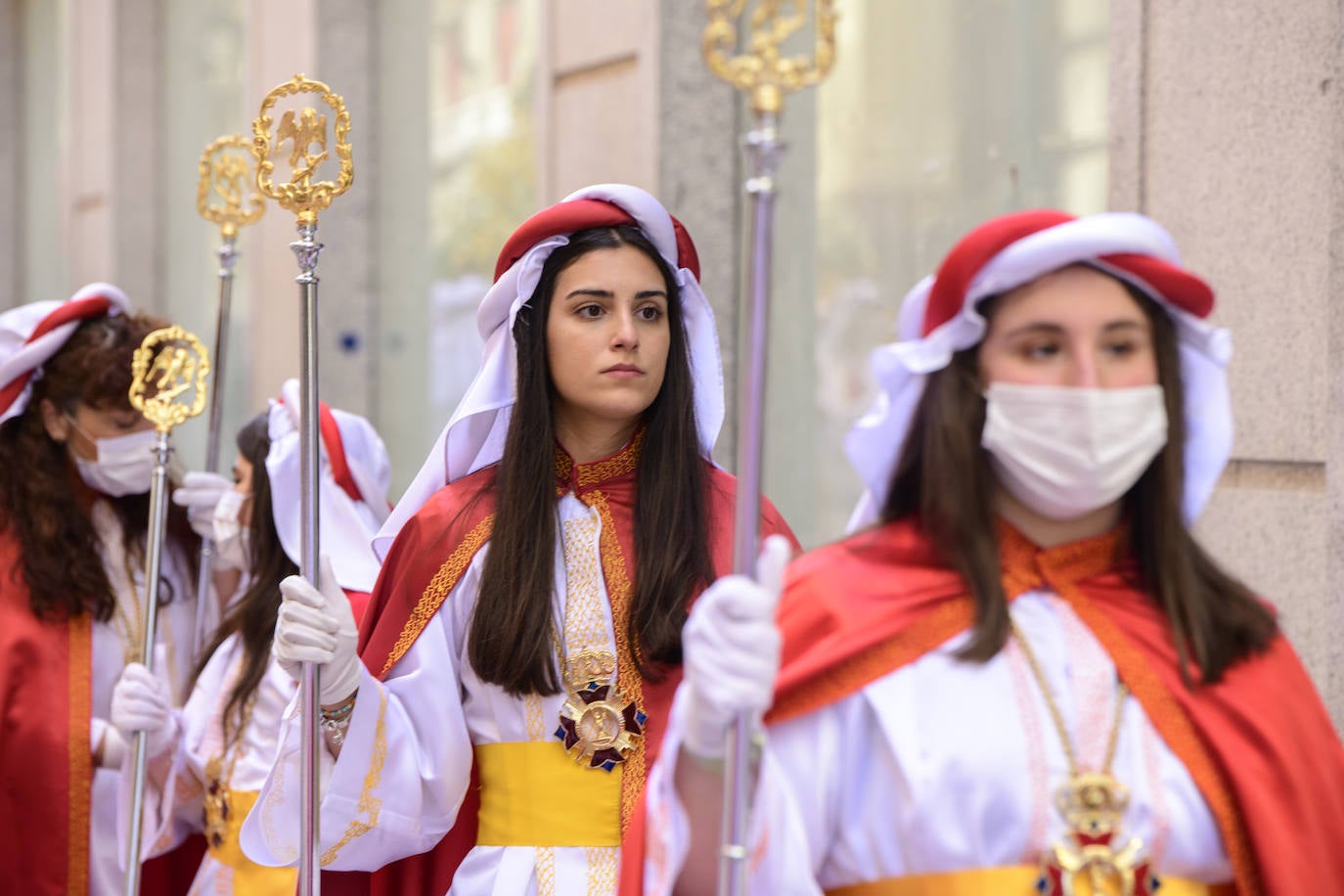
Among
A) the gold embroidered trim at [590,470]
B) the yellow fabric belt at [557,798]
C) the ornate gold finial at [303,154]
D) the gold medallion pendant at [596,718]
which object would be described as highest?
the ornate gold finial at [303,154]

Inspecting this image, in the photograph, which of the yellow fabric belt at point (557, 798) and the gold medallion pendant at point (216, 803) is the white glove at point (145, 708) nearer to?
the gold medallion pendant at point (216, 803)

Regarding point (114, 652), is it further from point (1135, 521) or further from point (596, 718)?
point (1135, 521)

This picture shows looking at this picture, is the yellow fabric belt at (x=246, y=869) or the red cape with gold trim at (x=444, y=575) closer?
the red cape with gold trim at (x=444, y=575)

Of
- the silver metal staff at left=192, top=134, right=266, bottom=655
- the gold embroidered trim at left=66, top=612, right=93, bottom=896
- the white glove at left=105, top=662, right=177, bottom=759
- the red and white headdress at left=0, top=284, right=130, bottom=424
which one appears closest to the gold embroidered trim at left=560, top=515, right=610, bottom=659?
the white glove at left=105, top=662, right=177, bottom=759

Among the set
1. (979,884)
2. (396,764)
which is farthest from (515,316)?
(979,884)

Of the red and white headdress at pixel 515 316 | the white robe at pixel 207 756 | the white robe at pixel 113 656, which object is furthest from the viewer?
the white robe at pixel 113 656

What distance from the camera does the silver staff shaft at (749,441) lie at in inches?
92.0

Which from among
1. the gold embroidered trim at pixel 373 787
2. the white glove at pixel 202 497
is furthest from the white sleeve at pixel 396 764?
the white glove at pixel 202 497

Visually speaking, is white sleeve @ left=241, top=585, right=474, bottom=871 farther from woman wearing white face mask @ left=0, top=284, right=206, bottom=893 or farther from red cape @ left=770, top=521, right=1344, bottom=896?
woman wearing white face mask @ left=0, top=284, right=206, bottom=893

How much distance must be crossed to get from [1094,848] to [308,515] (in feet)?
5.84

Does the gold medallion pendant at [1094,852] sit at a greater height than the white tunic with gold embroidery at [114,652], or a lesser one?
greater

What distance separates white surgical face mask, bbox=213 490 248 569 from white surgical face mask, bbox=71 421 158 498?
233 mm

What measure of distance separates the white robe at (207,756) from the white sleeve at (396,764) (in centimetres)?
89

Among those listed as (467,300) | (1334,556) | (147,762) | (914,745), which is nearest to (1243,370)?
(1334,556)
